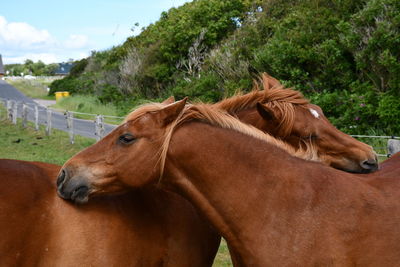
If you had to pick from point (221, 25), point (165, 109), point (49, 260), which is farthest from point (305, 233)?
point (221, 25)

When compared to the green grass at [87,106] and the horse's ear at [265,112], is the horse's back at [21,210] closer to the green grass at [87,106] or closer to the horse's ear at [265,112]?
the horse's ear at [265,112]

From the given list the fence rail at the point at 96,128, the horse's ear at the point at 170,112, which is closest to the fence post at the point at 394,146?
the fence rail at the point at 96,128

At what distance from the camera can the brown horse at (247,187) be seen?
2719mm

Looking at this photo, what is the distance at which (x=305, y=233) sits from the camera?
272cm

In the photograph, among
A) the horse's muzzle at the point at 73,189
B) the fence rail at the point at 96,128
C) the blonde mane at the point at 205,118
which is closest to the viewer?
the horse's muzzle at the point at 73,189

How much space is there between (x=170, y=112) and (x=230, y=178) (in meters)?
0.56

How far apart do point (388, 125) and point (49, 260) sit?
9.35m

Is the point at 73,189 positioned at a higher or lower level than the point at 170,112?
lower

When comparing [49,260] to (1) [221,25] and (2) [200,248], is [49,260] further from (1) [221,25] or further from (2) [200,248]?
(1) [221,25]

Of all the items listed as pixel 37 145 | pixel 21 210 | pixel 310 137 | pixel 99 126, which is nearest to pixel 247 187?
pixel 310 137

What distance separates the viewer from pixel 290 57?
520 inches

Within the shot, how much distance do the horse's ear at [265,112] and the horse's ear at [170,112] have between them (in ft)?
2.81

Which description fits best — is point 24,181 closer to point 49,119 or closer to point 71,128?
point 71,128

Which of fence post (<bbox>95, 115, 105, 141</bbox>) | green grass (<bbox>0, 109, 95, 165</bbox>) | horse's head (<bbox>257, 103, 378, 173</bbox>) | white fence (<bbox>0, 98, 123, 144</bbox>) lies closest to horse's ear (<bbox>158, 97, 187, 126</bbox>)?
horse's head (<bbox>257, 103, 378, 173</bbox>)
